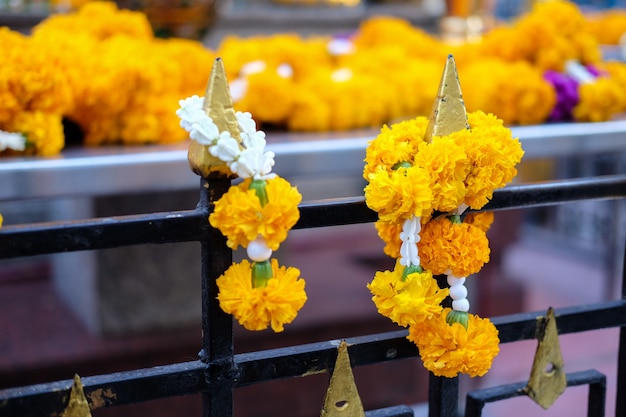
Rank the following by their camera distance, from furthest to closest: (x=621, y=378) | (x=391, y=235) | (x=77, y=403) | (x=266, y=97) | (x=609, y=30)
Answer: (x=609, y=30) < (x=266, y=97) < (x=621, y=378) < (x=391, y=235) < (x=77, y=403)

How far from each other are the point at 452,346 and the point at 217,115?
1.63 ft

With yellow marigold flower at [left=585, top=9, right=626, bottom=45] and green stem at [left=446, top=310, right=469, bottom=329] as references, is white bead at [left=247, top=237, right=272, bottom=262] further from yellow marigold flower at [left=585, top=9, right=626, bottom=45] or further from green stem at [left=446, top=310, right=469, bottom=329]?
yellow marigold flower at [left=585, top=9, right=626, bottom=45]

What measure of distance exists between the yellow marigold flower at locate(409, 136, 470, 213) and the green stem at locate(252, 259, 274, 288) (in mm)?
270

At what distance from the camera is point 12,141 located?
67.9 inches

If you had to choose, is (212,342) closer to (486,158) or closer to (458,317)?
(458,317)

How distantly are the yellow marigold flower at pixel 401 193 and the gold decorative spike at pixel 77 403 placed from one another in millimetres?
481

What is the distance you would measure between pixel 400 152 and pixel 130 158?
0.92 metres

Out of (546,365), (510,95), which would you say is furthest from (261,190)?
(510,95)

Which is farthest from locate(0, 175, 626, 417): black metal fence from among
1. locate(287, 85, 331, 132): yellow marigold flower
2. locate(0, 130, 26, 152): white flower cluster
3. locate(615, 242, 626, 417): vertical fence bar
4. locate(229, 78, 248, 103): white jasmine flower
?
locate(229, 78, 248, 103): white jasmine flower

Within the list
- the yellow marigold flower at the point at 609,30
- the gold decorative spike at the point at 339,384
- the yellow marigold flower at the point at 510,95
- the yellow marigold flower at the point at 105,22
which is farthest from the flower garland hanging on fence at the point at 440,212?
the yellow marigold flower at the point at 609,30

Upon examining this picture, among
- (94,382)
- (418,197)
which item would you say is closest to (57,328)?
(94,382)

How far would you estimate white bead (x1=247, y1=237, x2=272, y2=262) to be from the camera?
99 cm

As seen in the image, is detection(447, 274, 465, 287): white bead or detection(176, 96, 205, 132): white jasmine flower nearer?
detection(176, 96, 205, 132): white jasmine flower

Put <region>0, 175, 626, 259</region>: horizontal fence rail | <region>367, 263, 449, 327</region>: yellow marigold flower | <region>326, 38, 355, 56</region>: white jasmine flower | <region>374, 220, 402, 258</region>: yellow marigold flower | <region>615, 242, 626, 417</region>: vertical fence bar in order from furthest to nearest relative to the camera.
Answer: <region>326, 38, 355, 56</region>: white jasmine flower
<region>615, 242, 626, 417</region>: vertical fence bar
<region>374, 220, 402, 258</region>: yellow marigold flower
<region>367, 263, 449, 327</region>: yellow marigold flower
<region>0, 175, 626, 259</region>: horizontal fence rail
